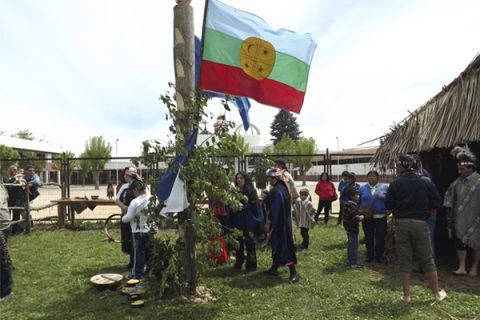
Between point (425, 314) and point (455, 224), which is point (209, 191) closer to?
point (425, 314)

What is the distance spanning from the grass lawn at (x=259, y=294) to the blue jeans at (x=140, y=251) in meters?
0.46

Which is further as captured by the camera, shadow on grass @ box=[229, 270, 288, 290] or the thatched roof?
the thatched roof

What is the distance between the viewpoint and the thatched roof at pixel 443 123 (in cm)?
657

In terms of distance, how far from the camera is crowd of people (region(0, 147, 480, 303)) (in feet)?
15.9

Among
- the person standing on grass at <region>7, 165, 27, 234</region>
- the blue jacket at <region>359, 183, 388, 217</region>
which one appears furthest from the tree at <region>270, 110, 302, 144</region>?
the blue jacket at <region>359, 183, 388, 217</region>

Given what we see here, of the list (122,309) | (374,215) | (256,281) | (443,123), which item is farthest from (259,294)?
(443,123)

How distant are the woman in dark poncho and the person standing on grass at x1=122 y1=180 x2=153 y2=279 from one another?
1691mm

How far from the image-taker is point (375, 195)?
23.0ft

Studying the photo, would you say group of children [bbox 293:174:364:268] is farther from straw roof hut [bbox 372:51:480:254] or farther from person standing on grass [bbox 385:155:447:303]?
person standing on grass [bbox 385:155:447:303]

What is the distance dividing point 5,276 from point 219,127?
3.78m

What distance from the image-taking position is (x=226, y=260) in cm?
713

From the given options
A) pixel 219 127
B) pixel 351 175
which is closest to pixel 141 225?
pixel 219 127

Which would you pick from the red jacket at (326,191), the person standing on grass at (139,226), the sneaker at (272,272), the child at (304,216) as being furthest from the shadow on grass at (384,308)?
the red jacket at (326,191)

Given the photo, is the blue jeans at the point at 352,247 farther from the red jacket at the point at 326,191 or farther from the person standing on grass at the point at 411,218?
the red jacket at the point at 326,191
